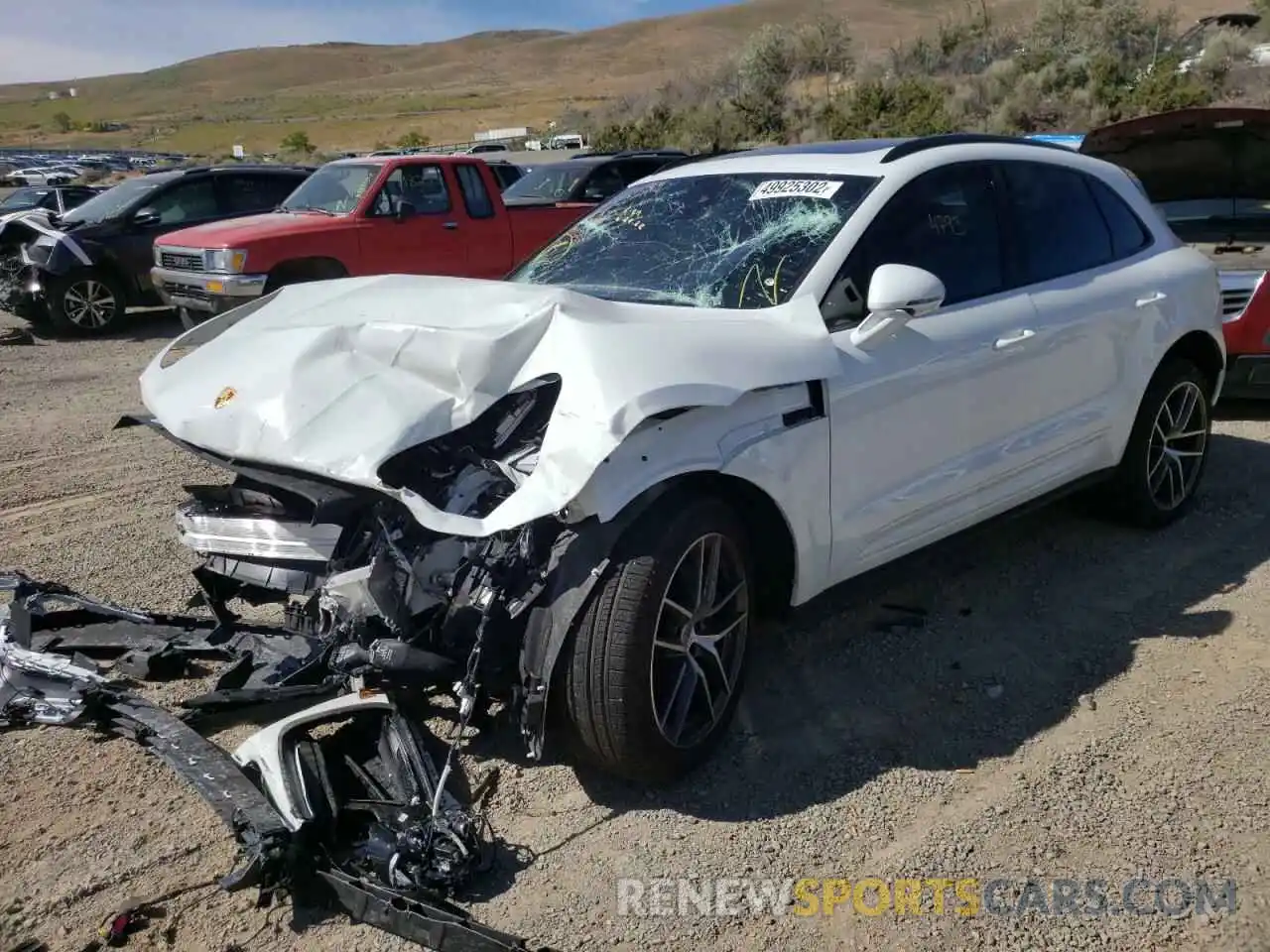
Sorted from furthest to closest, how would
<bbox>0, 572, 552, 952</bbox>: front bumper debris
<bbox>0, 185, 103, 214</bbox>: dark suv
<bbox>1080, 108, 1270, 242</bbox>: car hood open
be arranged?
<bbox>0, 185, 103, 214</bbox>: dark suv
<bbox>1080, 108, 1270, 242</bbox>: car hood open
<bbox>0, 572, 552, 952</bbox>: front bumper debris

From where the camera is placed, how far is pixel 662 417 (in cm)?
305

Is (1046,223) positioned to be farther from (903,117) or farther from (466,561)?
(903,117)

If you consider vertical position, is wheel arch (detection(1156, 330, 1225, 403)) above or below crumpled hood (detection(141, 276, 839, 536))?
below

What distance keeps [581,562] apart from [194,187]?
1109 centimetres

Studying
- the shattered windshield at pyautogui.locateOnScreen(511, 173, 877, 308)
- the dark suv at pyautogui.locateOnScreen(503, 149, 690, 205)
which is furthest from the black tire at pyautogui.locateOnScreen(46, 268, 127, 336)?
the shattered windshield at pyautogui.locateOnScreen(511, 173, 877, 308)

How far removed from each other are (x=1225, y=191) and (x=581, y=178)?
23.2 ft

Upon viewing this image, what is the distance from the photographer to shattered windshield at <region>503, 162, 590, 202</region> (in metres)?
12.8

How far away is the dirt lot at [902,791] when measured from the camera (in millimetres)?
2762

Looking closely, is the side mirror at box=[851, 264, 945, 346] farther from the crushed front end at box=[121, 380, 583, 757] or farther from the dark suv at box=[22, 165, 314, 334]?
the dark suv at box=[22, 165, 314, 334]

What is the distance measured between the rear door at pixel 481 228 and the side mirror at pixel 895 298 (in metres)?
8.08

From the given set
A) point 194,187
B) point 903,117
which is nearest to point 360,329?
point 194,187

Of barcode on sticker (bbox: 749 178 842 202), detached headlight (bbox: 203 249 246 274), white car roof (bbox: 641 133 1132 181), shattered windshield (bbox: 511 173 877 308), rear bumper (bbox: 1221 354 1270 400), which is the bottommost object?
rear bumper (bbox: 1221 354 1270 400)

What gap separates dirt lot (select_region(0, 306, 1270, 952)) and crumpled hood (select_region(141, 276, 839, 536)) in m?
0.99

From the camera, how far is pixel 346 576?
318cm
